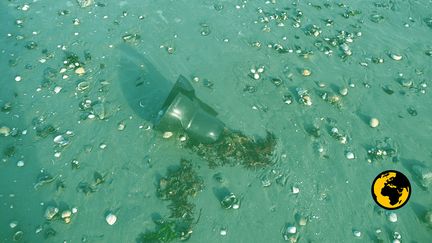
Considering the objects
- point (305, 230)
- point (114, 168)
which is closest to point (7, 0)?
point (114, 168)

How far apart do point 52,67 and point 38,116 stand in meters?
1.84

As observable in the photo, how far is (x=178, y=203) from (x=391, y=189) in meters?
4.40

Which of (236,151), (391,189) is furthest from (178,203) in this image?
(391,189)

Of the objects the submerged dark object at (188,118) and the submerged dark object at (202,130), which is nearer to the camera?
the submerged dark object at (188,118)

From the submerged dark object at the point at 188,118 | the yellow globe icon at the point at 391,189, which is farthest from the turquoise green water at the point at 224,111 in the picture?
the submerged dark object at the point at 188,118

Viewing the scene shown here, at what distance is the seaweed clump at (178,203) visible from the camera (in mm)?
6258

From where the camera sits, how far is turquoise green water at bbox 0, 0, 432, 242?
21.7 feet

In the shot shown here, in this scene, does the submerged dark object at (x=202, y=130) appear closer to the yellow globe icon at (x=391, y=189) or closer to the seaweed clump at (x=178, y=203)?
the seaweed clump at (x=178, y=203)

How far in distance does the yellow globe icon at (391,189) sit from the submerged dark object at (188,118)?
11.3 ft

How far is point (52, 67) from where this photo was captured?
9.35 m

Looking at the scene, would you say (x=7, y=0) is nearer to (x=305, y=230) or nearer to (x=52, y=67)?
(x=52, y=67)

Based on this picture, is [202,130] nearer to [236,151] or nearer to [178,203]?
[236,151]

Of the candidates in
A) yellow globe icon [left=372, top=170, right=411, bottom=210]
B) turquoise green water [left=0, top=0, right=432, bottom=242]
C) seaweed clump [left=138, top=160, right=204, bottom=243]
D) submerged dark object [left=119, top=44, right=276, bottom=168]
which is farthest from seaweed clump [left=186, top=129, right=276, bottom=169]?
yellow globe icon [left=372, top=170, right=411, bottom=210]

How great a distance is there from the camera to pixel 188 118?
7.05 meters
